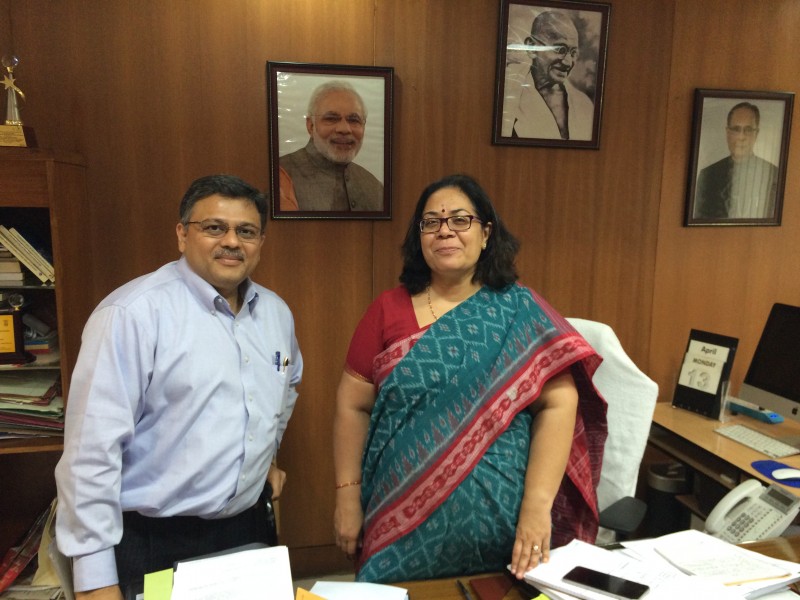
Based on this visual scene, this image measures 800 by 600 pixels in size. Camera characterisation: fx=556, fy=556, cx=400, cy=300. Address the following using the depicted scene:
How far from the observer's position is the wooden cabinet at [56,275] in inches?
66.9

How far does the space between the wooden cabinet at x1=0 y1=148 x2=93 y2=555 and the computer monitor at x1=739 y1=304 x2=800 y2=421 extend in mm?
2455

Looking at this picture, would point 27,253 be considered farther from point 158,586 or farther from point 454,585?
point 454,585

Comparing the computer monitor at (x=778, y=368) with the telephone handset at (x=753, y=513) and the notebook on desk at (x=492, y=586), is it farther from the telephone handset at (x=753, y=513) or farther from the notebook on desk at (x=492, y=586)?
the notebook on desk at (x=492, y=586)

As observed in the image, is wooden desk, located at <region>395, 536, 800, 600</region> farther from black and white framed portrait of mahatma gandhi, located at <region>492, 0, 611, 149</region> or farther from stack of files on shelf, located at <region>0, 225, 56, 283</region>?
black and white framed portrait of mahatma gandhi, located at <region>492, 0, 611, 149</region>

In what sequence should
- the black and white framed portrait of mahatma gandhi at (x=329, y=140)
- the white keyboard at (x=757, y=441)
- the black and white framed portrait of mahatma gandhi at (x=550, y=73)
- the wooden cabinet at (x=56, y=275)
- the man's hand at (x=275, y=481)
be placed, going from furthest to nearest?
the black and white framed portrait of mahatma gandhi at (x=550, y=73)
the black and white framed portrait of mahatma gandhi at (x=329, y=140)
the white keyboard at (x=757, y=441)
the wooden cabinet at (x=56, y=275)
the man's hand at (x=275, y=481)

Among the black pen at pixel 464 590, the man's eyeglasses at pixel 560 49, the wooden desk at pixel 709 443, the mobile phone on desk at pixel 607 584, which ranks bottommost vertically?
the wooden desk at pixel 709 443

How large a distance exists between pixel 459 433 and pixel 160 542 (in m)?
0.74

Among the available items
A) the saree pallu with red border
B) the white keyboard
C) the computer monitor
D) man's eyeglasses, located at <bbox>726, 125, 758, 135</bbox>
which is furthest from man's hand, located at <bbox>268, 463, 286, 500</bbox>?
man's eyeglasses, located at <bbox>726, 125, 758, 135</bbox>

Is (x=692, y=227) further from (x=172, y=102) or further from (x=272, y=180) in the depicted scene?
(x=172, y=102)

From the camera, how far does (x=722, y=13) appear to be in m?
2.42

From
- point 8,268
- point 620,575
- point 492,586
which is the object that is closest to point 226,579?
point 492,586

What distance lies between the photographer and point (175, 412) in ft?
4.05

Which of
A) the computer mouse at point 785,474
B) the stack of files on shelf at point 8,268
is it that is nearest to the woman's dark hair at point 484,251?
the computer mouse at point 785,474

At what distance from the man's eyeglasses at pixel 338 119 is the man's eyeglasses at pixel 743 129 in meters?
1.64
